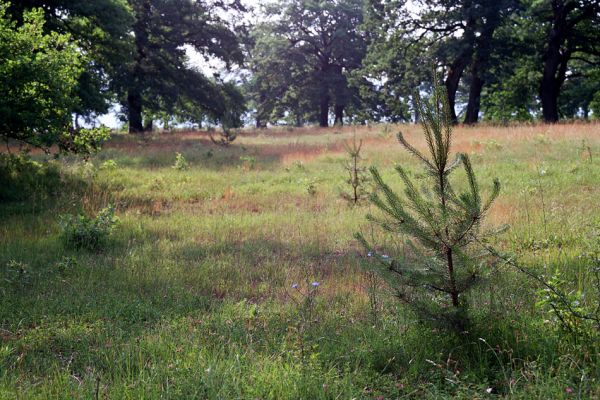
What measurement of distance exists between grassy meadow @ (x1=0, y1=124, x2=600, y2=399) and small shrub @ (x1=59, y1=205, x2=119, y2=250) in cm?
14

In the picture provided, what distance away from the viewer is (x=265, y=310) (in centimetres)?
399

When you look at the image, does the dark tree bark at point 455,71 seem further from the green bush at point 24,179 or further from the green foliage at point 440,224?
the green foliage at point 440,224

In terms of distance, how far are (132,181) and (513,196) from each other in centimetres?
843

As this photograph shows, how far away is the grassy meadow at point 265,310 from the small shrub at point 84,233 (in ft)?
0.46

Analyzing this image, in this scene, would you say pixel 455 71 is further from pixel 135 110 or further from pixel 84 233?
pixel 84 233

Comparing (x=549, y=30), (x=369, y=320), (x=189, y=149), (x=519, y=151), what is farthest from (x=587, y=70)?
(x=369, y=320)

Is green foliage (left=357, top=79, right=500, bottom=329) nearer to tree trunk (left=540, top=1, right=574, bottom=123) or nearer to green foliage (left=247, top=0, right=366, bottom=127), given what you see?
tree trunk (left=540, top=1, right=574, bottom=123)

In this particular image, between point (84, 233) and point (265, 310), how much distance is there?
10.5ft

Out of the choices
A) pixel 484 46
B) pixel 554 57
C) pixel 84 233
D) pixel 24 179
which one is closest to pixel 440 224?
pixel 84 233

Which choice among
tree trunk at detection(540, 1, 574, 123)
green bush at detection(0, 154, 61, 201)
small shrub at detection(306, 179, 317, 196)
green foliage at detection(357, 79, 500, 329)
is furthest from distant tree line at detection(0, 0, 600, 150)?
green foliage at detection(357, 79, 500, 329)

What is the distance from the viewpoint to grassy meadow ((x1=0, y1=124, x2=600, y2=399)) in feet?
8.97

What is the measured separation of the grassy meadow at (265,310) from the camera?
2734 mm

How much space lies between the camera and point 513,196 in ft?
26.0

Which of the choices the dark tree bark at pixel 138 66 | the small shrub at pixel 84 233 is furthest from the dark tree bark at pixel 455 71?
the small shrub at pixel 84 233
